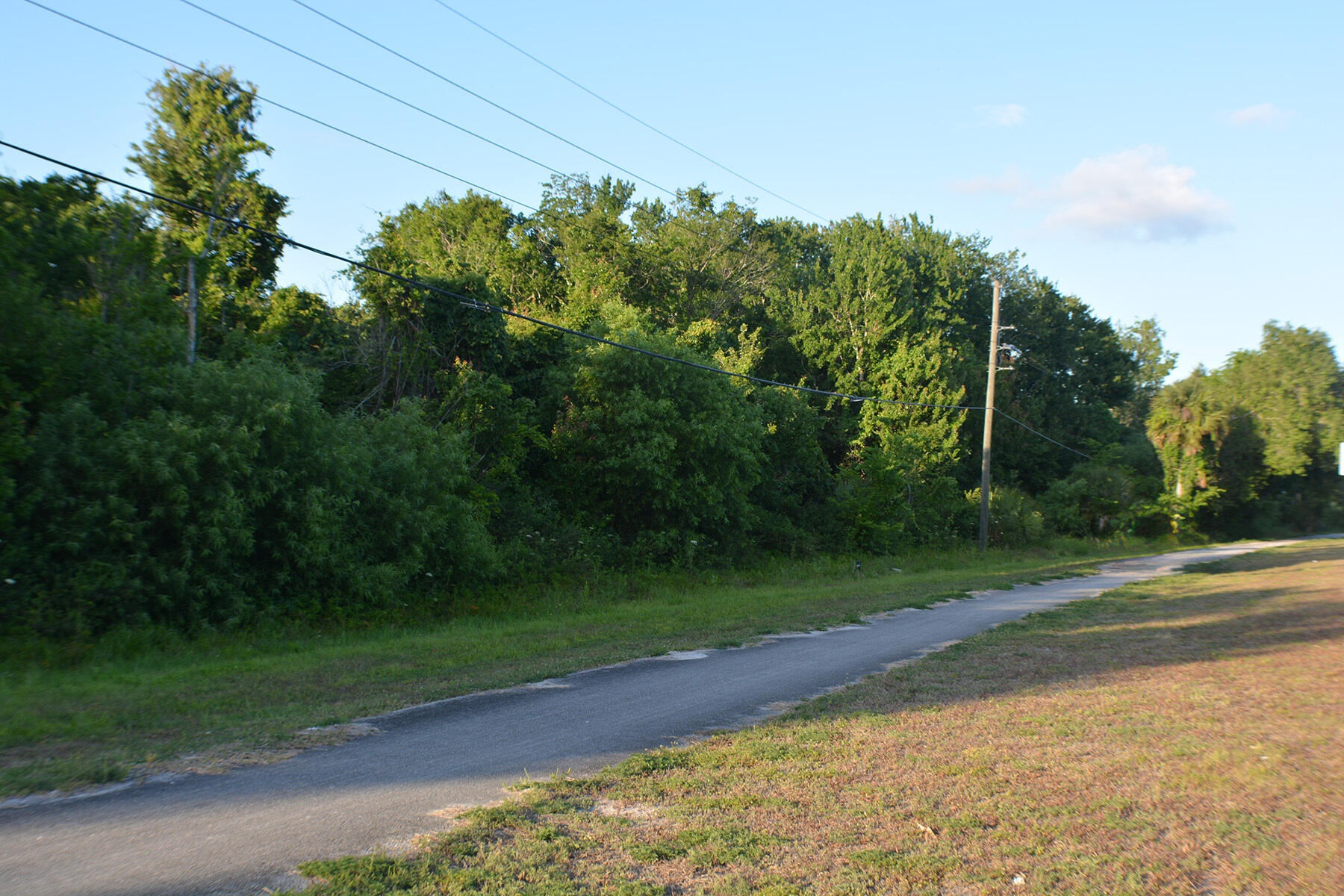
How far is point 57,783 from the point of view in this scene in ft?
19.1

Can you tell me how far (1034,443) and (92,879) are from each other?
172 feet

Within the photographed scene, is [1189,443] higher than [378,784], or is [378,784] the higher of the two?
[1189,443]

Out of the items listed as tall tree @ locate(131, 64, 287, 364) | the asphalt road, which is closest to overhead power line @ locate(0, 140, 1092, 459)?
tall tree @ locate(131, 64, 287, 364)

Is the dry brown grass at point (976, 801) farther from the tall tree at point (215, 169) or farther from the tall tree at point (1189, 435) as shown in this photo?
the tall tree at point (1189, 435)

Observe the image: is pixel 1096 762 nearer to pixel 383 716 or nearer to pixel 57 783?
pixel 383 716

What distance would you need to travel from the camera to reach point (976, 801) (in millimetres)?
5738

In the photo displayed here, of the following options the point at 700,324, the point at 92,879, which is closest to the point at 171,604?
the point at 92,879

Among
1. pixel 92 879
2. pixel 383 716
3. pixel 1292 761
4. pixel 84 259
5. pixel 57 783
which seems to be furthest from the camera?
pixel 84 259

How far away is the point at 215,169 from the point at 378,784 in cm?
1914

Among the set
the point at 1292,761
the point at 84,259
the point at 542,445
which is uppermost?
the point at 84,259

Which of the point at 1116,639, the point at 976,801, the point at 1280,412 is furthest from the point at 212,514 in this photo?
the point at 1280,412

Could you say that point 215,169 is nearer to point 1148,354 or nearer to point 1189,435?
point 1189,435

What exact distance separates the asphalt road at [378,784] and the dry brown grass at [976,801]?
1.66 ft

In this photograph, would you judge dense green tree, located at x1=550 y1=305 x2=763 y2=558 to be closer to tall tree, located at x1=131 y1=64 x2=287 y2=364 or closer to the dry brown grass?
tall tree, located at x1=131 y1=64 x2=287 y2=364
